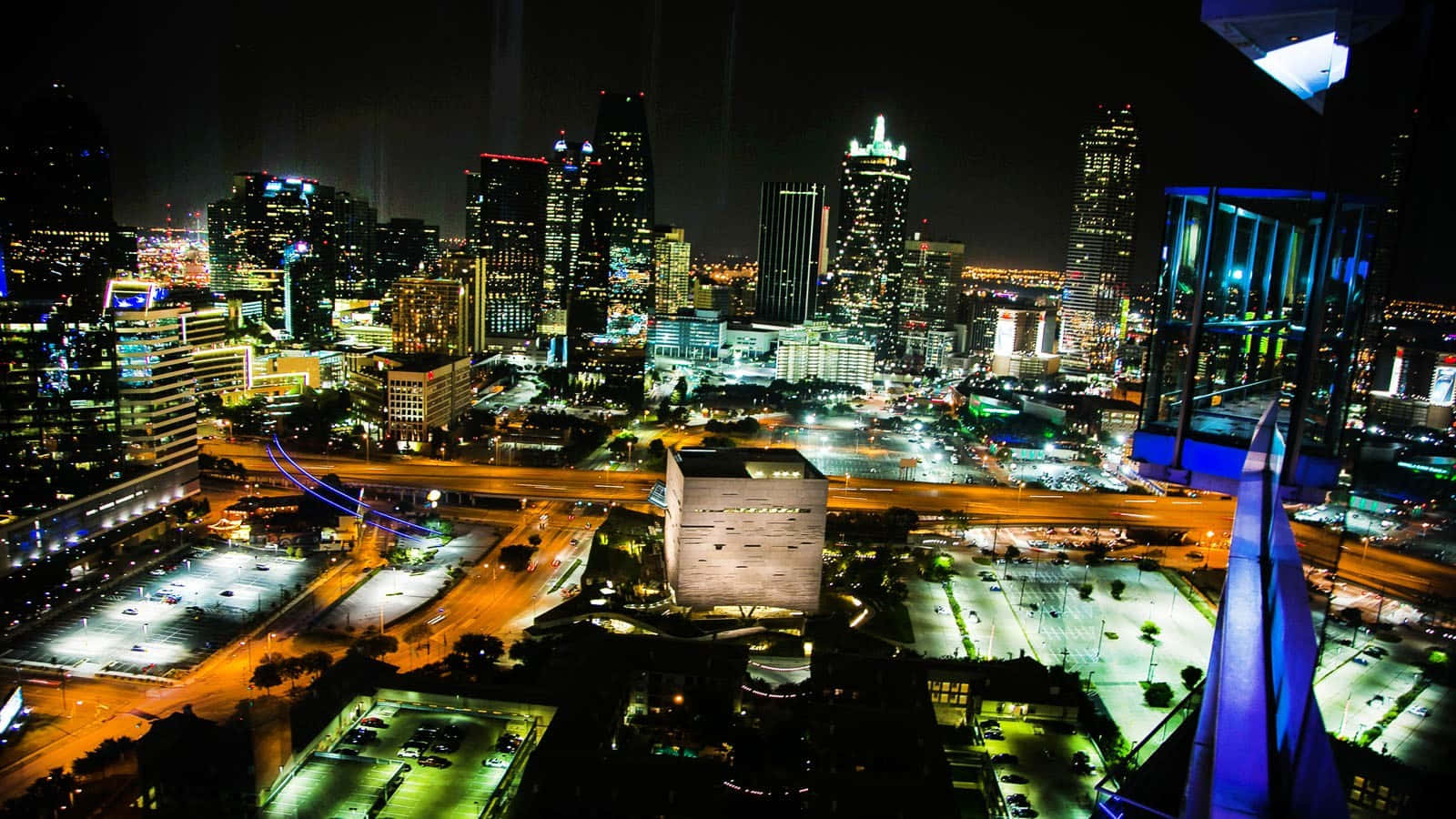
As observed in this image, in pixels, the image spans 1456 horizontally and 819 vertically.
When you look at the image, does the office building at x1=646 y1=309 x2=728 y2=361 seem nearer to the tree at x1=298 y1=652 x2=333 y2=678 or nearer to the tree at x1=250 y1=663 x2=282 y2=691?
the tree at x1=298 y1=652 x2=333 y2=678

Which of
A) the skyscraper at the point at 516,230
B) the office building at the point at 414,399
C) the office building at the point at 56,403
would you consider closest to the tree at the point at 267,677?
the office building at the point at 56,403

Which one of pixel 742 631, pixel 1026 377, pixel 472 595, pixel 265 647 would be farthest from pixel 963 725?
pixel 1026 377

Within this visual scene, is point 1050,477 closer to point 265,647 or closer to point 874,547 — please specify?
point 874,547

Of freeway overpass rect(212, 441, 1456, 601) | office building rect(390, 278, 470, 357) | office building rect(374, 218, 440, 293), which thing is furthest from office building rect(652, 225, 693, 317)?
freeway overpass rect(212, 441, 1456, 601)

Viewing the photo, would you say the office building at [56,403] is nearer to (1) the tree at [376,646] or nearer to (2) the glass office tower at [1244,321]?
(1) the tree at [376,646]

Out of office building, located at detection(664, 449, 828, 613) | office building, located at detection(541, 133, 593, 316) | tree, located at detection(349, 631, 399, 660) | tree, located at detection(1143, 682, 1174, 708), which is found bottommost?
tree, located at detection(349, 631, 399, 660)

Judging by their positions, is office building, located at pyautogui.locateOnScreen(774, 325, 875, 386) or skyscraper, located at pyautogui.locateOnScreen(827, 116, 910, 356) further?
skyscraper, located at pyautogui.locateOnScreen(827, 116, 910, 356)

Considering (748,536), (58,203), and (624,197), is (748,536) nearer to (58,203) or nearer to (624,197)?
(58,203)

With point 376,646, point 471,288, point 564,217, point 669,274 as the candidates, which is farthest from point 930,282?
point 376,646
